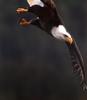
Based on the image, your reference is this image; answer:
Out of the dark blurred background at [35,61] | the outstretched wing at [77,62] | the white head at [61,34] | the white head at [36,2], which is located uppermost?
the white head at [36,2]

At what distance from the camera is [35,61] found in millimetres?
2771

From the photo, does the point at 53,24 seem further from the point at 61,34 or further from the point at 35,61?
the point at 35,61

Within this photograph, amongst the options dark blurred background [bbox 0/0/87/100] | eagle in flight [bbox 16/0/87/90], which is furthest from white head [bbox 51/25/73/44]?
dark blurred background [bbox 0/0/87/100]

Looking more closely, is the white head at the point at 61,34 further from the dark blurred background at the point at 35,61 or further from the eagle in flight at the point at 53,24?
the dark blurred background at the point at 35,61

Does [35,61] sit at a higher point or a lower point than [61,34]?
lower

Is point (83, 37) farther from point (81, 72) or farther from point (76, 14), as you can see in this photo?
point (81, 72)

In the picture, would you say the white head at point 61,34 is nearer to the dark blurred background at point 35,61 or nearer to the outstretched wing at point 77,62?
the outstretched wing at point 77,62

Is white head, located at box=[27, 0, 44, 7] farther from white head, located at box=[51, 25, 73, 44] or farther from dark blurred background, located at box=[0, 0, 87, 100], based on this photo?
dark blurred background, located at box=[0, 0, 87, 100]

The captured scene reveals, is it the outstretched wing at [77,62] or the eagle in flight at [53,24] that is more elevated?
the eagle in flight at [53,24]

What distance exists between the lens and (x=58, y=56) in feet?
8.58

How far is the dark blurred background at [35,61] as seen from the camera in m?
2.67

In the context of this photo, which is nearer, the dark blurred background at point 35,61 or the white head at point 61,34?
the white head at point 61,34

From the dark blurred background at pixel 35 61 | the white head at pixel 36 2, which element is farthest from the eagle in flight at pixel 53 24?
the dark blurred background at pixel 35 61

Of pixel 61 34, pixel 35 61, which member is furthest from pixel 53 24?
pixel 35 61
